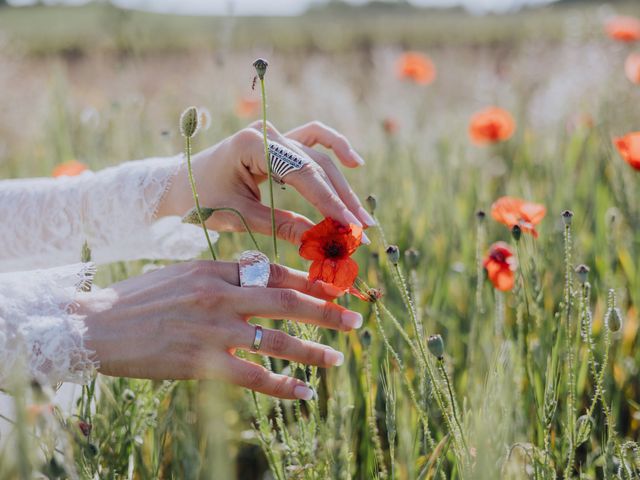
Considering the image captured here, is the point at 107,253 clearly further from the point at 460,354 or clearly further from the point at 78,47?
the point at 78,47

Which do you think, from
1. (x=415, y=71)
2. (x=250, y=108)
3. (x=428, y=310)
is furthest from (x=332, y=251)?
(x=415, y=71)

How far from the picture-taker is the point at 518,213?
1.03 meters

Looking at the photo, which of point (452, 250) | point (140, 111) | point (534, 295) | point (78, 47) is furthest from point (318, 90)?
point (78, 47)

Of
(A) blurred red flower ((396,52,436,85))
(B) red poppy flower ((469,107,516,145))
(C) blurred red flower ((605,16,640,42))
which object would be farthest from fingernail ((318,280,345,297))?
(A) blurred red flower ((396,52,436,85))

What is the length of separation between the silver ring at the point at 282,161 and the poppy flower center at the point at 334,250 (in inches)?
4.3

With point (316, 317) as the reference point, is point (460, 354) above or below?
below

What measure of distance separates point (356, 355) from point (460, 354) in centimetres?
26

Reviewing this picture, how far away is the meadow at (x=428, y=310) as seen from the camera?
773mm

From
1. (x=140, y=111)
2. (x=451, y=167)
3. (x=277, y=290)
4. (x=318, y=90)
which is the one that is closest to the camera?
(x=277, y=290)

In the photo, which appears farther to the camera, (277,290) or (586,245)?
(586,245)

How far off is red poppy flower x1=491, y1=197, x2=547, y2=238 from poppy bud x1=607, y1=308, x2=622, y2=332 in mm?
198

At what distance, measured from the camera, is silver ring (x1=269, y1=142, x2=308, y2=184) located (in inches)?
33.6

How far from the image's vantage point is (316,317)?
0.77 m

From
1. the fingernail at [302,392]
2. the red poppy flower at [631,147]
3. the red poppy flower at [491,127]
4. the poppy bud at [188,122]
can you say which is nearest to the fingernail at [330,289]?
the fingernail at [302,392]
